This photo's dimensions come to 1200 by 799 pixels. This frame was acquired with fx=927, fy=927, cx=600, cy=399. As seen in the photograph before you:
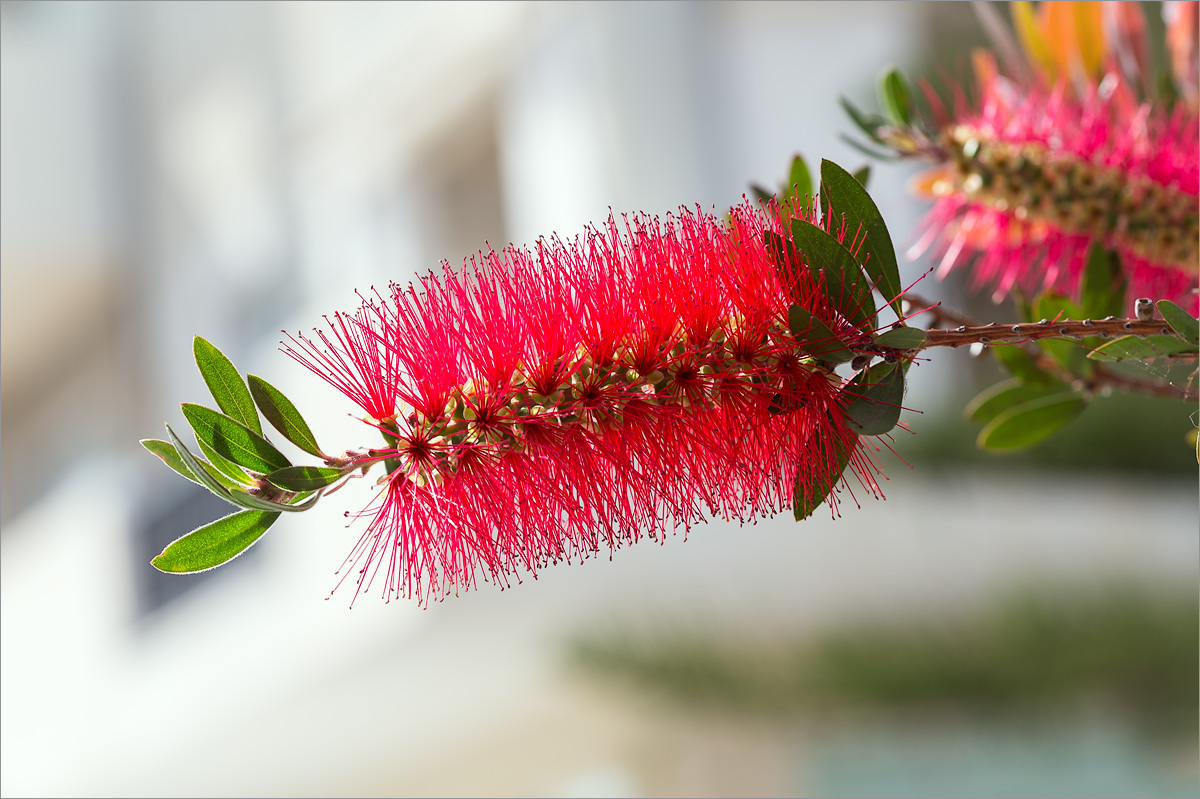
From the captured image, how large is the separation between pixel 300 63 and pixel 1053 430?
2.78 m

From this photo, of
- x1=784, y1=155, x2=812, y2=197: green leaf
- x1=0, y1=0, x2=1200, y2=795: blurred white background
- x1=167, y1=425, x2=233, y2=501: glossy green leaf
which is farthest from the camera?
x1=0, y1=0, x2=1200, y2=795: blurred white background

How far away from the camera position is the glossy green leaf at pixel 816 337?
0.78 ft

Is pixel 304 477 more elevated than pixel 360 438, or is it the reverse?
pixel 360 438

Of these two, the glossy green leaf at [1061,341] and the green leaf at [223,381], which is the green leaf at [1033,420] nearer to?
the glossy green leaf at [1061,341]

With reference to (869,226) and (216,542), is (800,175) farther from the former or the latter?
(216,542)

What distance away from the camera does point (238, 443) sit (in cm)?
25

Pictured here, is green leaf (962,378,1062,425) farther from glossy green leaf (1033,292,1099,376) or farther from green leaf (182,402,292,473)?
green leaf (182,402,292,473)

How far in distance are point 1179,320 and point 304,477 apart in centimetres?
23

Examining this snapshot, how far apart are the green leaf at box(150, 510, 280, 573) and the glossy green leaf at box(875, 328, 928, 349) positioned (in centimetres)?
17

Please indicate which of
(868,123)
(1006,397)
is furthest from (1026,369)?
(868,123)

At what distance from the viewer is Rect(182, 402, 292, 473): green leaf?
251 mm

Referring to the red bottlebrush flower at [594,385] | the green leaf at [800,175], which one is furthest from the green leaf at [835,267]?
the green leaf at [800,175]

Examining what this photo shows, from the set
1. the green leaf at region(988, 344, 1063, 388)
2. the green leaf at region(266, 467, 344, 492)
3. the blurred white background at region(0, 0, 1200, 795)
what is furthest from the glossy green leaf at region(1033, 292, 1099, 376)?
the blurred white background at region(0, 0, 1200, 795)

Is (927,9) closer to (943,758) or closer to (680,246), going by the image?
(943,758)
